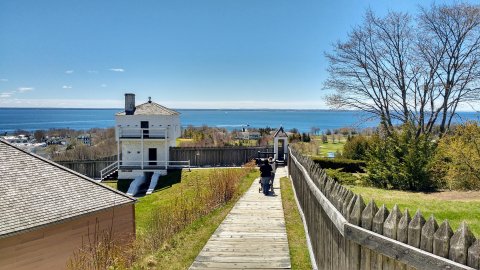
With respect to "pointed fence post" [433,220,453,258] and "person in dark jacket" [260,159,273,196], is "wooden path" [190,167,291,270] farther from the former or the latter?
"pointed fence post" [433,220,453,258]

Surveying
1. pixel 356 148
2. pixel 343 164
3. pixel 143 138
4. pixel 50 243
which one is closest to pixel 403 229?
pixel 50 243

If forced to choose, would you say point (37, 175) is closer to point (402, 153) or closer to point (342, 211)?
point (342, 211)

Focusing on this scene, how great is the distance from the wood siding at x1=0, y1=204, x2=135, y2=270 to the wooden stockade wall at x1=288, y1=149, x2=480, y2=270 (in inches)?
278

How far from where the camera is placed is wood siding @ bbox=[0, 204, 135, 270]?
11.4 metres

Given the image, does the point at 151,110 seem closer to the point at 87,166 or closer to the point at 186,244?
the point at 87,166

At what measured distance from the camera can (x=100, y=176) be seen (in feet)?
116

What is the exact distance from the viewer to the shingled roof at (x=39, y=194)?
40.2 feet

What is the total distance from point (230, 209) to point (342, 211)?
8206 mm

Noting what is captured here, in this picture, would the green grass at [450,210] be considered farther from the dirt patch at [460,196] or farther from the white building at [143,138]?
the white building at [143,138]

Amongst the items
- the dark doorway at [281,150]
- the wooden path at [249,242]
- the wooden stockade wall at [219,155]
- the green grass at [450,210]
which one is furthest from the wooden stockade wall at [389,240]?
the wooden stockade wall at [219,155]

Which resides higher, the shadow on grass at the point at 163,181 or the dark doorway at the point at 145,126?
the dark doorway at the point at 145,126

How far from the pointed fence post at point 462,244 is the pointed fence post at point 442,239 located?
0.19 feet

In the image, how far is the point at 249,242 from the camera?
8.53 metres

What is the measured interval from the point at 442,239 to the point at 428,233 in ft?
0.47
